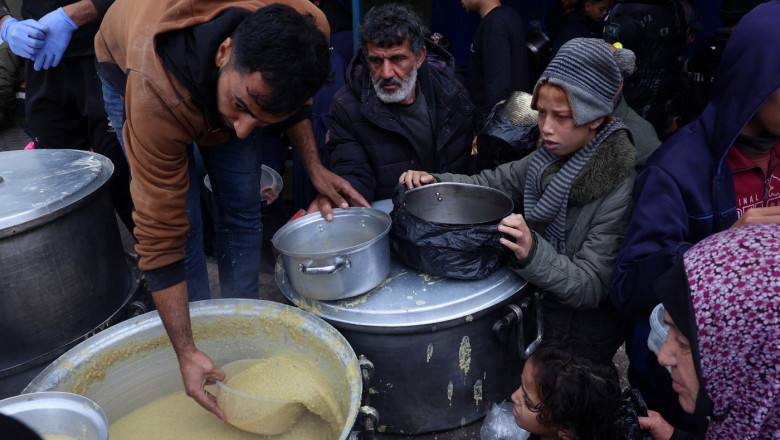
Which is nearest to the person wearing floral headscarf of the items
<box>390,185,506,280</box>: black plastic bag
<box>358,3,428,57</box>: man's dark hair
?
<box>390,185,506,280</box>: black plastic bag

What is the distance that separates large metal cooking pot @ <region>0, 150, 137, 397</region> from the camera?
194 cm

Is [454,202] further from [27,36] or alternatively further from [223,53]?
[27,36]

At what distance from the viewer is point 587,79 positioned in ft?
6.44

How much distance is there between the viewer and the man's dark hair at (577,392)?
1.64 m

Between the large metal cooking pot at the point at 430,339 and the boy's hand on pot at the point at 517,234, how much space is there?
23cm

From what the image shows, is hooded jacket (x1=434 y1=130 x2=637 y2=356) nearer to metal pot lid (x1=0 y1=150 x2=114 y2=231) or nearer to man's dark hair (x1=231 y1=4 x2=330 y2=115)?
man's dark hair (x1=231 y1=4 x2=330 y2=115)

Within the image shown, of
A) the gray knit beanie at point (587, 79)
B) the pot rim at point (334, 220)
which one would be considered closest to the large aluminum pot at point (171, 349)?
the pot rim at point (334, 220)

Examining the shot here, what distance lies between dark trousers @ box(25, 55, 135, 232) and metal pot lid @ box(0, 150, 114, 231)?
458 millimetres

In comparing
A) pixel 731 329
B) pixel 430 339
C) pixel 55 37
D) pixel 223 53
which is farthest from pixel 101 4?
pixel 731 329

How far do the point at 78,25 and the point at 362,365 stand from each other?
7.51 feet

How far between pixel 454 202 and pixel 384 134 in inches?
24.1

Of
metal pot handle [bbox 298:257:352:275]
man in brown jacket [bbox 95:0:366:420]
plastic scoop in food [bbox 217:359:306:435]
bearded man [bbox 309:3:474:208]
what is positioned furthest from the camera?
bearded man [bbox 309:3:474:208]

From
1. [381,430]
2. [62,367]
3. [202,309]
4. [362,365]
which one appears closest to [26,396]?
[62,367]

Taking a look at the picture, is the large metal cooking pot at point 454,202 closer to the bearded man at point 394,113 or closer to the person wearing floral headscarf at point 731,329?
the bearded man at point 394,113
